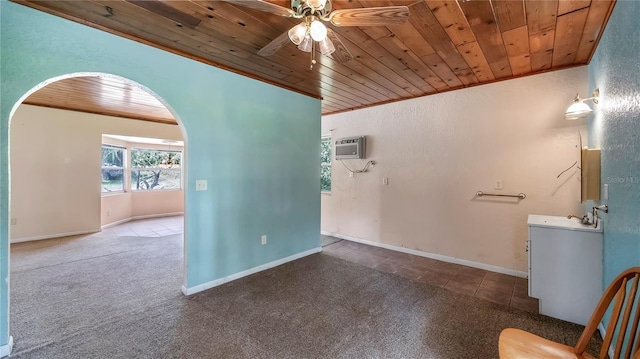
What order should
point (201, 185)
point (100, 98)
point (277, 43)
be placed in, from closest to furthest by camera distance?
point (277, 43) < point (201, 185) < point (100, 98)

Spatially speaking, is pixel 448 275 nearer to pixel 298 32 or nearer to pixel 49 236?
pixel 298 32

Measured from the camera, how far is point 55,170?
477cm

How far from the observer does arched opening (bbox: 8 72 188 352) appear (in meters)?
2.42

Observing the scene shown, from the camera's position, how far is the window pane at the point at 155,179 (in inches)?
271

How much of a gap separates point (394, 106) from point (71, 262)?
514 cm

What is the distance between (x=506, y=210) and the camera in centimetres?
321

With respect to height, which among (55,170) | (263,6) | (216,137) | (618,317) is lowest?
(618,317)

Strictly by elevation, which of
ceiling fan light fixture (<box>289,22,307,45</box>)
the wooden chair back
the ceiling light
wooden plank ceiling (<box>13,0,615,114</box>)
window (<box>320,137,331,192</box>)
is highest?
wooden plank ceiling (<box>13,0,615,114</box>)

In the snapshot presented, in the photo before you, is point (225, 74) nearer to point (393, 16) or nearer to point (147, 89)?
point (147, 89)

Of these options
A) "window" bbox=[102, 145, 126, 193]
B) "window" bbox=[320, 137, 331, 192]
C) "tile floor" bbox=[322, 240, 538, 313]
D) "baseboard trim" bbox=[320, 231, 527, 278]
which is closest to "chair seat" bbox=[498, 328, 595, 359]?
"tile floor" bbox=[322, 240, 538, 313]

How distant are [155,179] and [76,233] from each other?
8.27 feet

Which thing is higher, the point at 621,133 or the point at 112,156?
the point at 112,156

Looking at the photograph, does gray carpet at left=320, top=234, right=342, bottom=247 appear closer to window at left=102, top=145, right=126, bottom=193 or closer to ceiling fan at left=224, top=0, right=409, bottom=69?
ceiling fan at left=224, top=0, right=409, bottom=69

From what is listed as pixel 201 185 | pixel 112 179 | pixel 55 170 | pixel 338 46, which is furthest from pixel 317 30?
pixel 112 179
